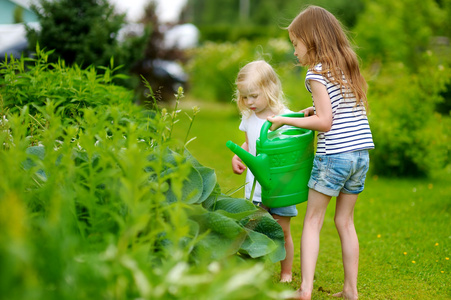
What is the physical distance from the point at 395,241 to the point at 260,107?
181cm

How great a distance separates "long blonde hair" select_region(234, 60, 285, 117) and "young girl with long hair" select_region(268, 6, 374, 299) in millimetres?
353

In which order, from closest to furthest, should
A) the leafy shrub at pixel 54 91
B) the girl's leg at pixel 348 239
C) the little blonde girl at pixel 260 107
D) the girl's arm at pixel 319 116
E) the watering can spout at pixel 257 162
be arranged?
1. the girl's arm at pixel 319 116
2. the watering can spout at pixel 257 162
3. the girl's leg at pixel 348 239
4. the little blonde girl at pixel 260 107
5. the leafy shrub at pixel 54 91

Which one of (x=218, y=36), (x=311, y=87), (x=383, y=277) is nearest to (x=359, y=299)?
(x=383, y=277)

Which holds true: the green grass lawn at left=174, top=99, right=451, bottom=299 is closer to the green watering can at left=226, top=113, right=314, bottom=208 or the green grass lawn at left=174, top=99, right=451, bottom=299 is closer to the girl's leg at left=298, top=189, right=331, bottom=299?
the girl's leg at left=298, top=189, right=331, bottom=299

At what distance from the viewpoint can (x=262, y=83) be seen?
10.5 feet

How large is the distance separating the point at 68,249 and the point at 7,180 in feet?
1.83

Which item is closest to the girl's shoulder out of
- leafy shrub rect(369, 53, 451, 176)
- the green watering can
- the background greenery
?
the green watering can

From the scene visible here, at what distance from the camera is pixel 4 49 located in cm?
789

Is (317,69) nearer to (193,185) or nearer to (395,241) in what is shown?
(193,185)

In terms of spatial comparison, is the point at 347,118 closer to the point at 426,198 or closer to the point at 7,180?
the point at 7,180

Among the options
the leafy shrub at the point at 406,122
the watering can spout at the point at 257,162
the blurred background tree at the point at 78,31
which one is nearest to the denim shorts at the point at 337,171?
the watering can spout at the point at 257,162

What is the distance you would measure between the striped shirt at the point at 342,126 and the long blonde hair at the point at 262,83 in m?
0.47

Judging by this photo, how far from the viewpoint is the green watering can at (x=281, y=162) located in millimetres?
2770

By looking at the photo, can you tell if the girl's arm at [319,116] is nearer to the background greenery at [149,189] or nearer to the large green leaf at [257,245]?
the background greenery at [149,189]
